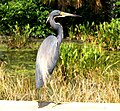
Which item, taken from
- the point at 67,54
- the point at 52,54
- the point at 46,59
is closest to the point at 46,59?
the point at 46,59

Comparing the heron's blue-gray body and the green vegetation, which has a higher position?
the heron's blue-gray body

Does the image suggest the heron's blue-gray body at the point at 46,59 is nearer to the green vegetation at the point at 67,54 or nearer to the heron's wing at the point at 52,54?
the heron's wing at the point at 52,54

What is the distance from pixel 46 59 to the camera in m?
5.29

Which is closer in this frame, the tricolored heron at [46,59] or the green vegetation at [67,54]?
the tricolored heron at [46,59]

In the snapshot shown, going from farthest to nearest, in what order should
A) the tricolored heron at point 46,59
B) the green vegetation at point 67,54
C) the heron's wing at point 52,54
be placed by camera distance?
the green vegetation at point 67,54
the heron's wing at point 52,54
the tricolored heron at point 46,59

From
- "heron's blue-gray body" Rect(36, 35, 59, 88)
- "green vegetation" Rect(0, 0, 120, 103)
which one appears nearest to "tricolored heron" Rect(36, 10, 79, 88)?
"heron's blue-gray body" Rect(36, 35, 59, 88)

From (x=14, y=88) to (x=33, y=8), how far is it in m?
9.80

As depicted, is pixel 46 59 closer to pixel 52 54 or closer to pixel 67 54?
pixel 52 54

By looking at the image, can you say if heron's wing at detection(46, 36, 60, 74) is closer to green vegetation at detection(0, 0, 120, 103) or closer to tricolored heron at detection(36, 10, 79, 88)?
tricolored heron at detection(36, 10, 79, 88)

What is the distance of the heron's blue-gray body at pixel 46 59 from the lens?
516 centimetres

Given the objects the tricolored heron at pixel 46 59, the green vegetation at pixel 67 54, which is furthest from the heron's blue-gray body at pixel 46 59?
the green vegetation at pixel 67 54

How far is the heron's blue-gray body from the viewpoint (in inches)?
203

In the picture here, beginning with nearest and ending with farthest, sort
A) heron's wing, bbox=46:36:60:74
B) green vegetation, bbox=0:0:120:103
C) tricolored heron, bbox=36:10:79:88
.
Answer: tricolored heron, bbox=36:10:79:88, heron's wing, bbox=46:36:60:74, green vegetation, bbox=0:0:120:103

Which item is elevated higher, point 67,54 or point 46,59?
point 46,59
